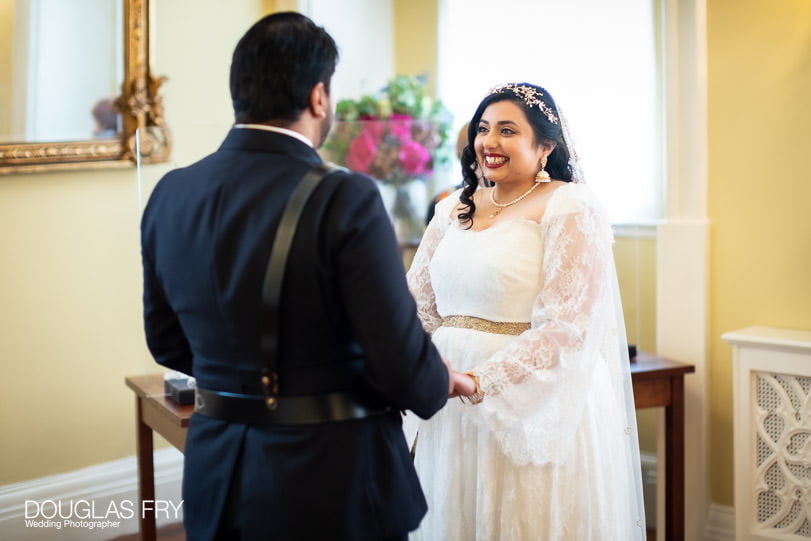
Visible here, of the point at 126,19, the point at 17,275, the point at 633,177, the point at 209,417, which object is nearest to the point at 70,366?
the point at 17,275

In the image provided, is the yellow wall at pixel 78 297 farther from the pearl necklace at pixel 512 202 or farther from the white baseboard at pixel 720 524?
the white baseboard at pixel 720 524

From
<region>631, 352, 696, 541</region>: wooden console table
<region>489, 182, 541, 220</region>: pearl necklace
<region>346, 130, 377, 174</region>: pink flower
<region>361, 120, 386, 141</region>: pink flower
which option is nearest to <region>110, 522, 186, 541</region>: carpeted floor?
<region>346, 130, 377, 174</region>: pink flower

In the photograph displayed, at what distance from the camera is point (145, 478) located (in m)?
2.95

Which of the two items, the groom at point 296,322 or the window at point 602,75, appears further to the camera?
the window at point 602,75

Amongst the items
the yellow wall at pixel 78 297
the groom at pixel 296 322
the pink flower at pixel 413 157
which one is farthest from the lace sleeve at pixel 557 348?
the yellow wall at pixel 78 297

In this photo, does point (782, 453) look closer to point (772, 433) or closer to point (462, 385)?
point (772, 433)

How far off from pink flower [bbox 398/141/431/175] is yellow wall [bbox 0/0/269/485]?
2.81 feet

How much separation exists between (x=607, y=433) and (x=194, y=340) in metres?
1.16

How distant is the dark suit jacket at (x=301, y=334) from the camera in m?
1.40

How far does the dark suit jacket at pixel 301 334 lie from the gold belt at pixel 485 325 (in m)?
0.67

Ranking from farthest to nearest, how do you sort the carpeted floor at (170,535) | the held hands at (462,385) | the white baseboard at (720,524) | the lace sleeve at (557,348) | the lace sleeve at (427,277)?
1. the carpeted floor at (170,535)
2. the white baseboard at (720,524)
3. the lace sleeve at (427,277)
4. the lace sleeve at (557,348)
5. the held hands at (462,385)

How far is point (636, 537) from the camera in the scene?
7.47ft

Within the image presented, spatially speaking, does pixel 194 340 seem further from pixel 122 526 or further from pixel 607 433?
pixel 122 526

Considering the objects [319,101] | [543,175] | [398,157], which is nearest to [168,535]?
[398,157]
